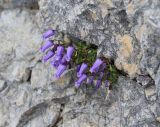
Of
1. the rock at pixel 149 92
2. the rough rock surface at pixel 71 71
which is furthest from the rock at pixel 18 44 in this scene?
the rock at pixel 149 92

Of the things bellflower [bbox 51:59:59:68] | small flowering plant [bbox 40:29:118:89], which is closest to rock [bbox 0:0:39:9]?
small flowering plant [bbox 40:29:118:89]

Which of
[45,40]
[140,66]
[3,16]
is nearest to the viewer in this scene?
[140,66]

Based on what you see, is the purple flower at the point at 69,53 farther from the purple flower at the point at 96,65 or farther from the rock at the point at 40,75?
the rock at the point at 40,75

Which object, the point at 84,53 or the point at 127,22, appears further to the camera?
the point at 84,53

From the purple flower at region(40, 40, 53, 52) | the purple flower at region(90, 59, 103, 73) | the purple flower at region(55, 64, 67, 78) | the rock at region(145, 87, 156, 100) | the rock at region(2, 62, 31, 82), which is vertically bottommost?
the rock at region(2, 62, 31, 82)

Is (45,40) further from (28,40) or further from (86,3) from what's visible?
(86,3)

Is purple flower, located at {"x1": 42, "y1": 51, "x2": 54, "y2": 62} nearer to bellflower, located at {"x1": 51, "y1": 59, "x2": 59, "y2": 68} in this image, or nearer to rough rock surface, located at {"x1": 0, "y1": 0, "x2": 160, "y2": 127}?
bellflower, located at {"x1": 51, "y1": 59, "x2": 59, "y2": 68}

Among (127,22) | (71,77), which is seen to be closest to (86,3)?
(127,22)
